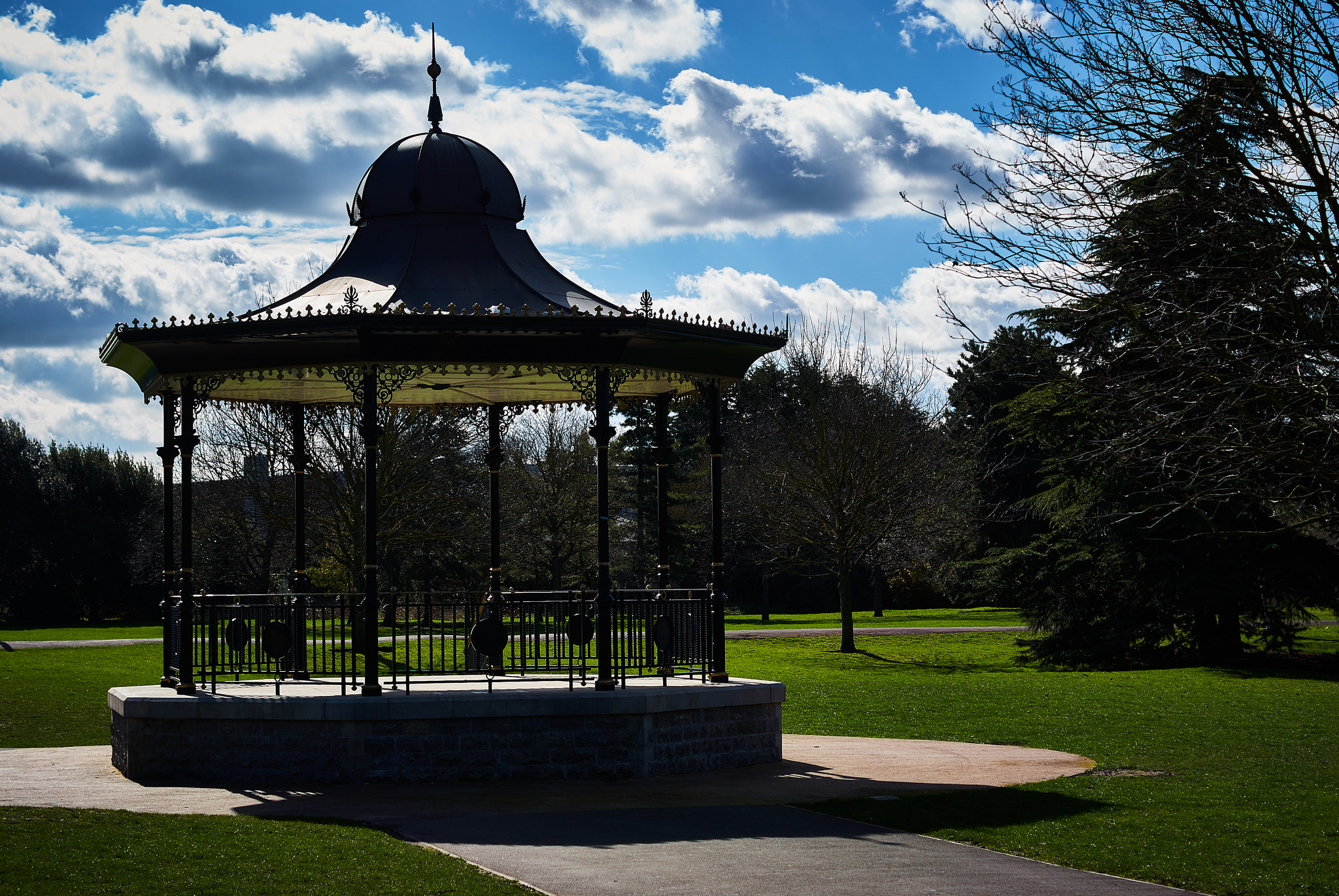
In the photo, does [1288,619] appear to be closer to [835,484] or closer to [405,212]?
[835,484]

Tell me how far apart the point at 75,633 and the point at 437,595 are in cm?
3129

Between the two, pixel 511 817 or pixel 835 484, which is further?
pixel 835 484

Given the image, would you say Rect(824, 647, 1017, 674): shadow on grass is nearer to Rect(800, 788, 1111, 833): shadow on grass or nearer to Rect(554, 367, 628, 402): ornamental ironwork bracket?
Rect(554, 367, 628, 402): ornamental ironwork bracket

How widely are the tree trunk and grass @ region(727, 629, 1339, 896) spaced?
7.80ft

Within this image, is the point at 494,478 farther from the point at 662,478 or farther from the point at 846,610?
the point at 846,610

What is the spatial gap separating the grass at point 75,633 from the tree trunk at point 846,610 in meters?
19.2

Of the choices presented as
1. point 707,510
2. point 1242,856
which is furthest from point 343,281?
point 707,510

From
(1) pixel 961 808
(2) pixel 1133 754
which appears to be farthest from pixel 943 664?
(1) pixel 961 808

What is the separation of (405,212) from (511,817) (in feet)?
23.4

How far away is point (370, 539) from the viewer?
39.7 ft

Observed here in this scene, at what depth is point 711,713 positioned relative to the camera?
1259 cm

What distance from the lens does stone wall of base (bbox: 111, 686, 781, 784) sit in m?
11.5

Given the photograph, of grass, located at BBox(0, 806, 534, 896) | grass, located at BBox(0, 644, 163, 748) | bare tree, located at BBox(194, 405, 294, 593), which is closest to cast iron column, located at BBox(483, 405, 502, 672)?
grass, located at BBox(0, 644, 163, 748)

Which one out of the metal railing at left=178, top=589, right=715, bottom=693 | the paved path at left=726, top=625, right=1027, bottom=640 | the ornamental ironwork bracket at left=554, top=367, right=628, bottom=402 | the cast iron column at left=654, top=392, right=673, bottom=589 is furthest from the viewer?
the paved path at left=726, top=625, right=1027, bottom=640
